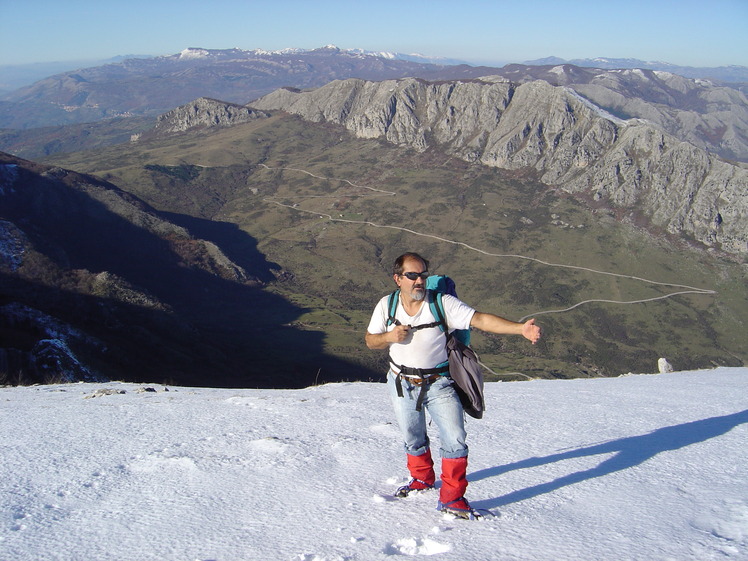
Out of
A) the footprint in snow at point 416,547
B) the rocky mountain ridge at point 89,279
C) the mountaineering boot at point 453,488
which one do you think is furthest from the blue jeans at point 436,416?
the rocky mountain ridge at point 89,279

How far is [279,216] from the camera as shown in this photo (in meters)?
199

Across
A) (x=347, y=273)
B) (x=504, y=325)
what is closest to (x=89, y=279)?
(x=504, y=325)

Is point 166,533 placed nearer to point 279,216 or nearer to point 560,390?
point 560,390

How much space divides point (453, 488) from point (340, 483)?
66.5 inches

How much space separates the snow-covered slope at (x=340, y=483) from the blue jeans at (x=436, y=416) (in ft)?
2.32

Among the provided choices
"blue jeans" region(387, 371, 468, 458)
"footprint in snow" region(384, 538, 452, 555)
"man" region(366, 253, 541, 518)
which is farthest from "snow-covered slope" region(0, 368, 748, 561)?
"blue jeans" region(387, 371, 468, 458)

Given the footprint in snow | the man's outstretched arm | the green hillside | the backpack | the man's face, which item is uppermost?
the man's face

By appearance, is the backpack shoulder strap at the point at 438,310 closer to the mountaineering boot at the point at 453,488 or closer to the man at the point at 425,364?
the man at the point at 425,364

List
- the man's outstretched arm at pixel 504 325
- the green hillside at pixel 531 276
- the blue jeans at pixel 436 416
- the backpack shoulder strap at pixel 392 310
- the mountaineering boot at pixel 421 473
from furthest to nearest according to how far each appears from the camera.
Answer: the green hillside at pixel 531 276, the mountaineering boot at pixel 421 473, the backpack shoulder strap at pixel 392 310, the blue jeans at pixel 436 416, the man's outstretched arm at pixel 504 325

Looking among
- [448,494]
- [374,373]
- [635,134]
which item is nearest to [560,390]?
[448,494]

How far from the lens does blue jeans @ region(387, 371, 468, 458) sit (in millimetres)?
6020

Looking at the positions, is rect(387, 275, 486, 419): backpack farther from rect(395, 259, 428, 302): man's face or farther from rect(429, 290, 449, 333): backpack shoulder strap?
rect(395, 259, 428, 302): man's face

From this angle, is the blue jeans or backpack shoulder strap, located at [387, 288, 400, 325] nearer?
the blue jeans

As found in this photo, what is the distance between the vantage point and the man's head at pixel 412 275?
19.5 feet
